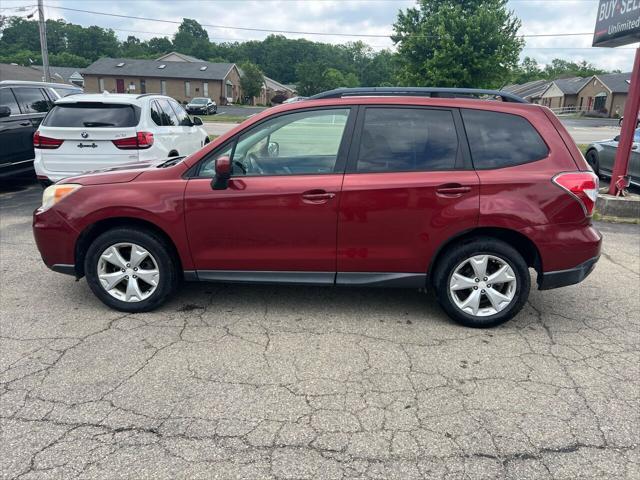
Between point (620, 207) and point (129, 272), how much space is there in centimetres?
778

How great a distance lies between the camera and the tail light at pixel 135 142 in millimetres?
6941

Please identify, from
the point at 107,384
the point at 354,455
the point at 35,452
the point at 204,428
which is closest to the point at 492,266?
the point at 354,455

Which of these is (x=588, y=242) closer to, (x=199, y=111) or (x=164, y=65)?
(x=199, y=111)

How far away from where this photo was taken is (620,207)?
8172 mm

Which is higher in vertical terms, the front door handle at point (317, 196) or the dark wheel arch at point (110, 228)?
the front door handle at point (317, 196)

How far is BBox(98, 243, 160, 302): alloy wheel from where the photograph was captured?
4.04 m

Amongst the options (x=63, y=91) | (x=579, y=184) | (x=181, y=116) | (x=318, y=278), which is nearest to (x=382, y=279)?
(x=318, y=278)

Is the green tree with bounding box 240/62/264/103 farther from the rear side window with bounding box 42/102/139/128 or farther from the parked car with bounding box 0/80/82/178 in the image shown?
the rear side window with bounding box 42/102/139/128

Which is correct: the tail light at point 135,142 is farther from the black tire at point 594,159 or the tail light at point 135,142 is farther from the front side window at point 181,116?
the black tire at point 594,159

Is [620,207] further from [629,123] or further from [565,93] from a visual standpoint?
[565,93]

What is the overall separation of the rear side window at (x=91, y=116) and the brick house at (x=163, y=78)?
64.0 m

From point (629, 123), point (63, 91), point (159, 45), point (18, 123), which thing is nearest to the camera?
point (629, 123)

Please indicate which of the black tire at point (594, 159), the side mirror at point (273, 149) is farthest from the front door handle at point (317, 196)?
the black tire at point (594, 159)

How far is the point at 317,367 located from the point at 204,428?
908 mm
